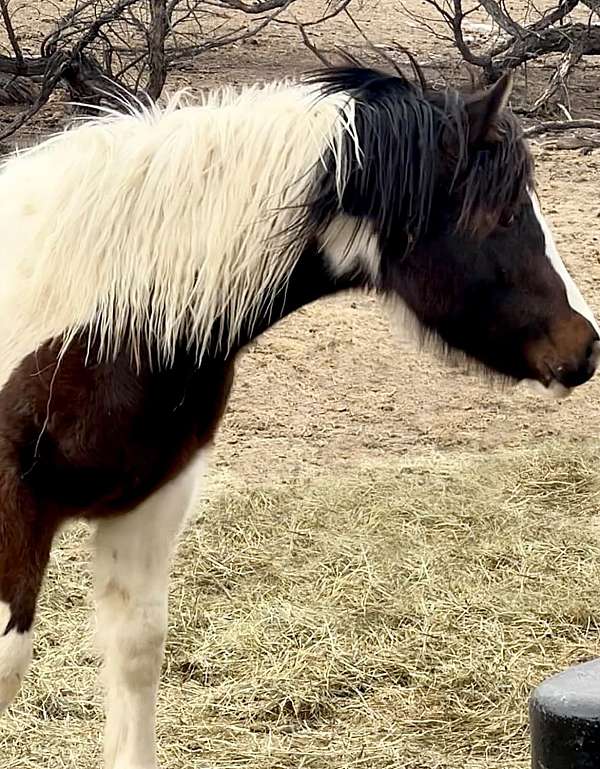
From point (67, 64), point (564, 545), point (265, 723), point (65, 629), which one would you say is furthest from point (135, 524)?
point (67, 64)

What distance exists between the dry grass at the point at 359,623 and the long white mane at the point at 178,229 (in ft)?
3.91

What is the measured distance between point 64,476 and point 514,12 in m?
11.4

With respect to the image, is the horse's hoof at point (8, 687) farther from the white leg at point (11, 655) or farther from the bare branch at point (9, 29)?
the bare branch at point (9, 29)

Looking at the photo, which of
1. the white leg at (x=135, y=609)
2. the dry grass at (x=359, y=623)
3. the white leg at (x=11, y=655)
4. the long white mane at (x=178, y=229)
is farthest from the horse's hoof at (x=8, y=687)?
the long white mane at (x=178, y=229)

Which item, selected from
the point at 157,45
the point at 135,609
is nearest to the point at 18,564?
the point at 135,609

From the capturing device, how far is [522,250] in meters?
2.29

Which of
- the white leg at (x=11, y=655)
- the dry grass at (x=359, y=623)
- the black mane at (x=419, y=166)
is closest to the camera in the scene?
the black mane at (x=419, y=166)

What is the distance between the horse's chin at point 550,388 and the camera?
7.73 feet

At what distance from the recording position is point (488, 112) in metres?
2.28

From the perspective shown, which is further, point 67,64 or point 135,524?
point 67,64

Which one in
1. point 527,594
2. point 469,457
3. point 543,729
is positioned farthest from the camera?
point 469,457

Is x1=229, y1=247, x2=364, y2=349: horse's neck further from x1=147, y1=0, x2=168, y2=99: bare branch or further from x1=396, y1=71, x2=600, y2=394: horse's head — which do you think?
x1=147, y1=0, x2=168, y2=99: bare branch

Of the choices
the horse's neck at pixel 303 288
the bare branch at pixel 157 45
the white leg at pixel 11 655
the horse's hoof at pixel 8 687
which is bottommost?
the bare branch at pixel 157 45

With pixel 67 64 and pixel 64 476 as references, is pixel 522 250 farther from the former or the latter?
pixel 67 64
